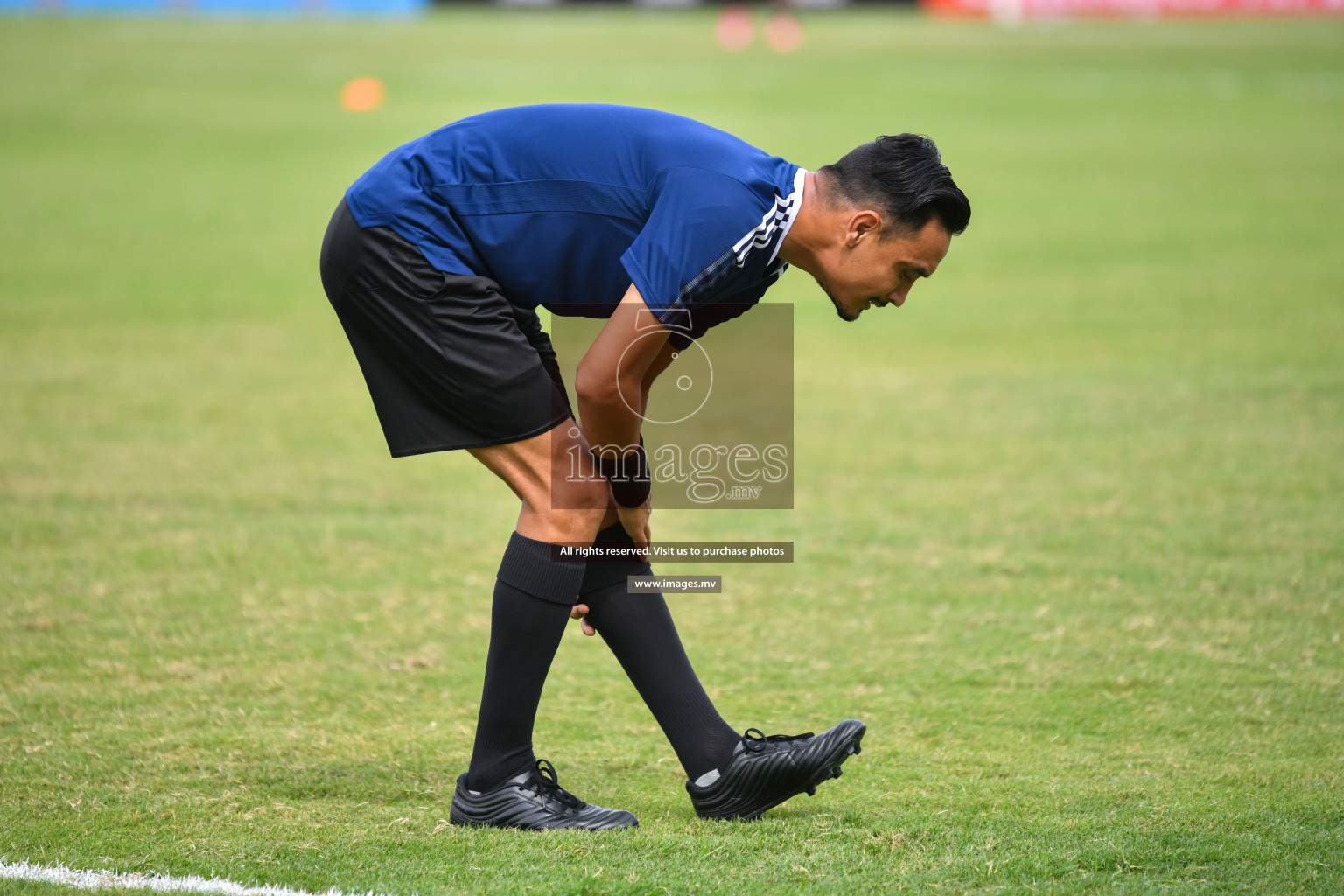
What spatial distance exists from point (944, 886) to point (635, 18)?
43.5 metres

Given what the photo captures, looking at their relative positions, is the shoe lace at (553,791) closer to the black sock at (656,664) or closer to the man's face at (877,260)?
the black sock at (656,664)

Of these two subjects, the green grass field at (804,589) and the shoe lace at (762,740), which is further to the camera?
the shoe lace at (762,740)

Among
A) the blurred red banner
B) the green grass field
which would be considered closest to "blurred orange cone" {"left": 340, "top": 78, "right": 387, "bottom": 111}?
the green grass field

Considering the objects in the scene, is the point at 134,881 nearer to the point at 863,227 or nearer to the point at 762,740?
the point at 762,740

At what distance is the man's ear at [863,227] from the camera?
3.13 metres

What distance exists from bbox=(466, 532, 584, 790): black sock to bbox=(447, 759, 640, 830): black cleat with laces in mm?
27

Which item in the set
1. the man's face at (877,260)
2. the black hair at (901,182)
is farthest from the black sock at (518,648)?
the black hair at (901,182)

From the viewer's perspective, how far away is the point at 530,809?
3363mm

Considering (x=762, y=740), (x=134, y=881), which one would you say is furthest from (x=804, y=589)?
(x=134, y=881)

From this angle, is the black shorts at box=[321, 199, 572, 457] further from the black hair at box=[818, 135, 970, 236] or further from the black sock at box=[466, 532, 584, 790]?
the black hair at box=[818, 135, 970, 236]

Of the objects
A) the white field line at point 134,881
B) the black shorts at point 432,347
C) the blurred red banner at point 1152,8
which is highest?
the black shorts at point 432,347

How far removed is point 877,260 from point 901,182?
18cm

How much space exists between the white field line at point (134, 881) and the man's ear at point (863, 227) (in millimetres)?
1794

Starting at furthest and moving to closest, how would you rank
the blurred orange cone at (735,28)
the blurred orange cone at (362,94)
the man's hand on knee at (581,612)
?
the blurred orange cone at (735,28) → the blurred orange cone at (362,94) → the man's hand on knee at (581,612)
